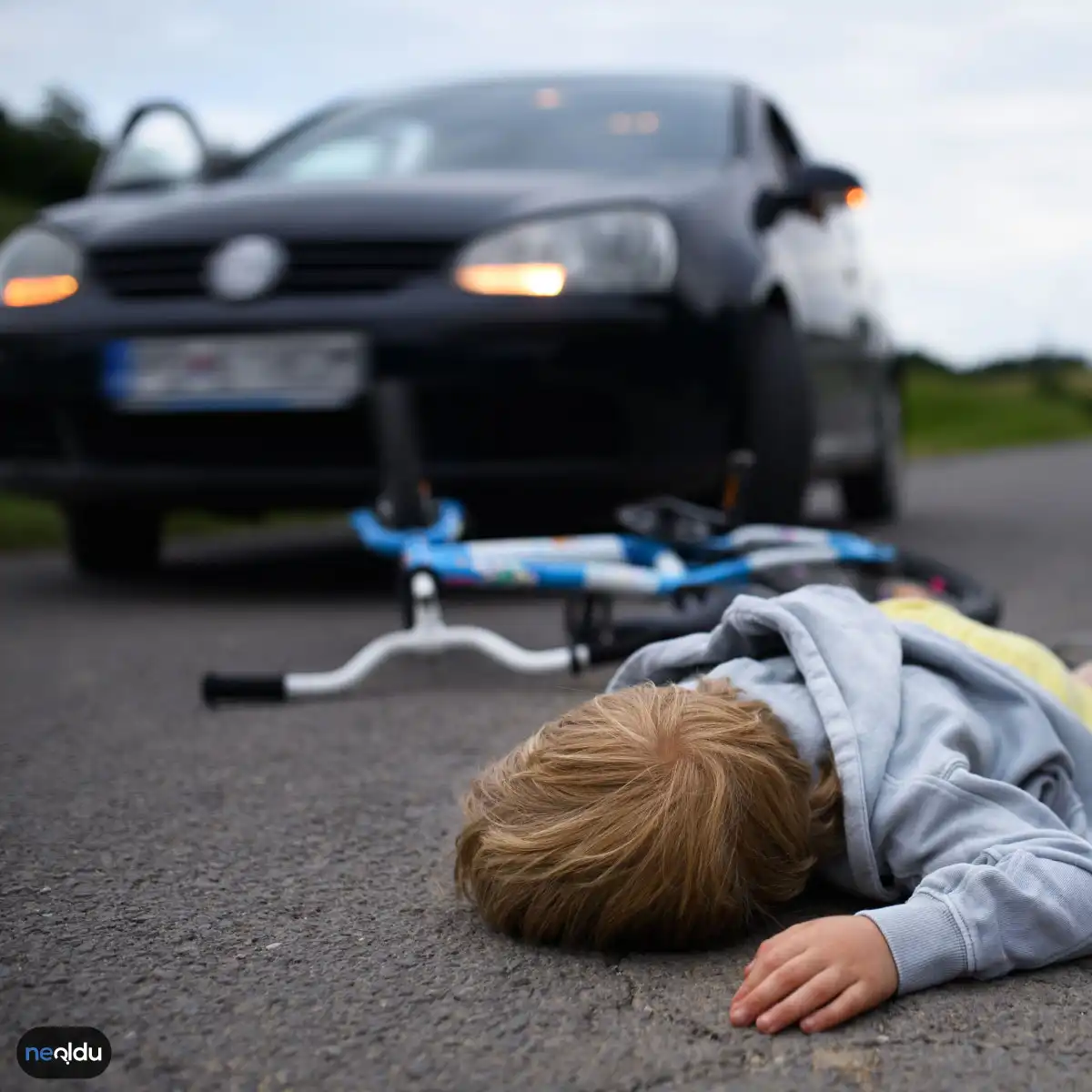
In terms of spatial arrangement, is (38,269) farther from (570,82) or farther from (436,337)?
(570,82)

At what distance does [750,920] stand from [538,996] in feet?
1.06

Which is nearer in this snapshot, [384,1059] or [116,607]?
[384,1059]

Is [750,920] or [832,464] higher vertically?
[750,920]

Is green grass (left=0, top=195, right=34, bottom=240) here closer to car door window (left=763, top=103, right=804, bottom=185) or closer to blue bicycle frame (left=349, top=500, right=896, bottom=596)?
car door window (left=763, top=103, right=804, bottom=185)

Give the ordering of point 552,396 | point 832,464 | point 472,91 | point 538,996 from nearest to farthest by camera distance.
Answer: point 538,996
point 552,396
point 472,91
point 832,464

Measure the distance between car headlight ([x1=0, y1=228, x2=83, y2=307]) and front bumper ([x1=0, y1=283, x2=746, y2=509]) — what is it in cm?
6

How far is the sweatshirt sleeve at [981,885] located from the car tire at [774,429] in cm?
243

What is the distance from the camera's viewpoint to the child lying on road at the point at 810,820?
173 cm

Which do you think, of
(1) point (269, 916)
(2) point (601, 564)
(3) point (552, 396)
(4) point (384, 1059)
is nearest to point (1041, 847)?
(4) point (384, 1059)

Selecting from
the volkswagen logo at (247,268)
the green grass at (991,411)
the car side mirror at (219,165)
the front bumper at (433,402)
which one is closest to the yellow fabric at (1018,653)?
the front bumper at (433,402)

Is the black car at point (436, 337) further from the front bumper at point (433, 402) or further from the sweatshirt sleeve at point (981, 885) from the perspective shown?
the sweatshirt sleeve at point (981, 885)

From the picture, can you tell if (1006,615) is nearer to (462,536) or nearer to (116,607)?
(462,536)

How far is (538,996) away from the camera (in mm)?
1708

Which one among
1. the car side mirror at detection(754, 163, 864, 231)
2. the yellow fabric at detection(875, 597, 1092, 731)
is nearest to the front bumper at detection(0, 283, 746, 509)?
the car side mirror at detection(754, 163, 864, 231)
